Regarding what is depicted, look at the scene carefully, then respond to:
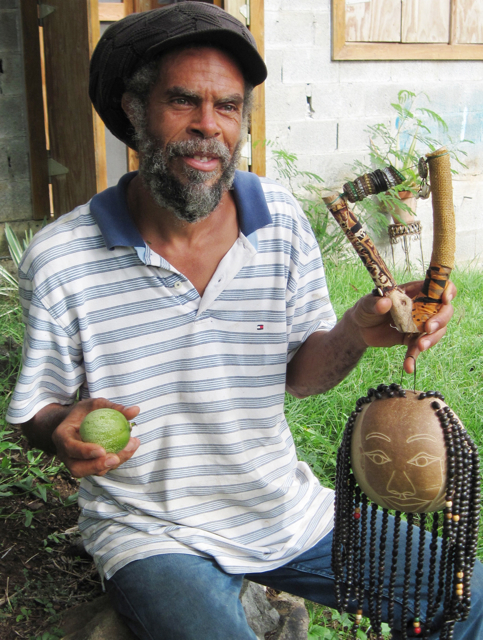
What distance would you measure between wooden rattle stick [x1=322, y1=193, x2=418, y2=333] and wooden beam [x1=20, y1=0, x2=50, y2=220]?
4.47 metres

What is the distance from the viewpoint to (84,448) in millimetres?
1933

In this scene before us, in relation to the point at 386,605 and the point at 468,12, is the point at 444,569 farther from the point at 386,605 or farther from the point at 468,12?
the point at 468,12

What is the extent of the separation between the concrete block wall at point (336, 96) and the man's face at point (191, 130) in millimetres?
3962

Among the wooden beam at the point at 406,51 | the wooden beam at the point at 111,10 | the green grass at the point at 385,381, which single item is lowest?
the green grass at the point at 385,381

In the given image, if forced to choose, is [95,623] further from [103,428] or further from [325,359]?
[325,359]

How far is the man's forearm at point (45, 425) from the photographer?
2.27m

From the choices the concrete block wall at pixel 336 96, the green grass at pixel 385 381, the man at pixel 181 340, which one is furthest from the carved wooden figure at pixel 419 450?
the concrete block wall at pixel 336 96

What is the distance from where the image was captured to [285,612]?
271 cm

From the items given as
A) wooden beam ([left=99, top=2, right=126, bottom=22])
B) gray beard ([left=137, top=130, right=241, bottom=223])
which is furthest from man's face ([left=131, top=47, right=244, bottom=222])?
wooden beam ([left=99, top=2, right=126, bottom=22])

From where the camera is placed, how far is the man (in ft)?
7.43

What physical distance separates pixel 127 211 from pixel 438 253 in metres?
1.07

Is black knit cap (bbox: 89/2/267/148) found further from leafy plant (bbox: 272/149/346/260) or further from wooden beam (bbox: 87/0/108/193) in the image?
leafy plant (bbox: 272/149/346/260)

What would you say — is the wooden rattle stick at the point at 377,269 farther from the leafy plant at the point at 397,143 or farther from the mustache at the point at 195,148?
the leafy plant at the point at 397,143

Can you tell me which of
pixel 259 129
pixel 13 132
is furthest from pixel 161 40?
pixel 13 132
